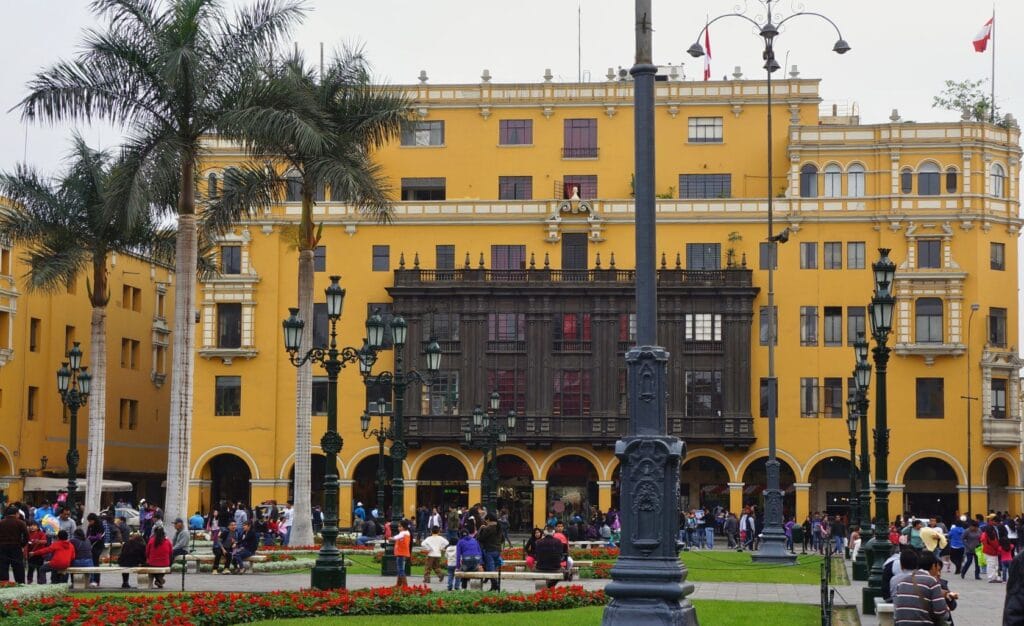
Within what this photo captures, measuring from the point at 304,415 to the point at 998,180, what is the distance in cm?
3886

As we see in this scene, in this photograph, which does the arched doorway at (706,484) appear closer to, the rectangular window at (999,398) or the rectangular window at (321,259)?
the rectangular window at (999,398)

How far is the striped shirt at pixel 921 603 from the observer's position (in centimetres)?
1555

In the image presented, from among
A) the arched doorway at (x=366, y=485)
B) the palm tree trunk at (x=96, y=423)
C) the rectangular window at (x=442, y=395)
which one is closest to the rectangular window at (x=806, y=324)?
the rectangular window at (x=442, y=395)

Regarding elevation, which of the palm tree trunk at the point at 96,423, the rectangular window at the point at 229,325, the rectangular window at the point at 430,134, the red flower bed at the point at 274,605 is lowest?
the red flower bed at the point at 274,605

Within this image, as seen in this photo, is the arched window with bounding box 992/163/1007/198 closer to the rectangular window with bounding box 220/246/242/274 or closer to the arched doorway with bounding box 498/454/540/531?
the arched doorway with bounding box 498/454/540/531

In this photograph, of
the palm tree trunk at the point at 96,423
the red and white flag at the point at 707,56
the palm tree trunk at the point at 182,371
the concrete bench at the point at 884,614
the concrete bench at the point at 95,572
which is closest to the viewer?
the concrete bench at the point at 884,614

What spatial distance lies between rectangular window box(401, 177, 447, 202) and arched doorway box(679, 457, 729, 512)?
16846 millimetres

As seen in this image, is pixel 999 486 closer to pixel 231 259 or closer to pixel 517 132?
pixel 517 132

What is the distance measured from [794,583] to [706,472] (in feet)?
113

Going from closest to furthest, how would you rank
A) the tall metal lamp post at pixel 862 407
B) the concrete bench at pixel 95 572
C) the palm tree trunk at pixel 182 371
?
the concrete bench at pixel 95 572, the tall metal lamp post at pixel 862 407, the palm tree trunk at pixel 182 371

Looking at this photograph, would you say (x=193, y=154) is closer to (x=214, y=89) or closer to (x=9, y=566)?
(x=214, y=89)

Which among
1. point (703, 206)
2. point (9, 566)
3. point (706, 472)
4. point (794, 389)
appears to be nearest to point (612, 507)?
point (706, 472)

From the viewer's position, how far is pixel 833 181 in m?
68.9

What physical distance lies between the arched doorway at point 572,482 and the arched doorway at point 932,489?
45.0ft
